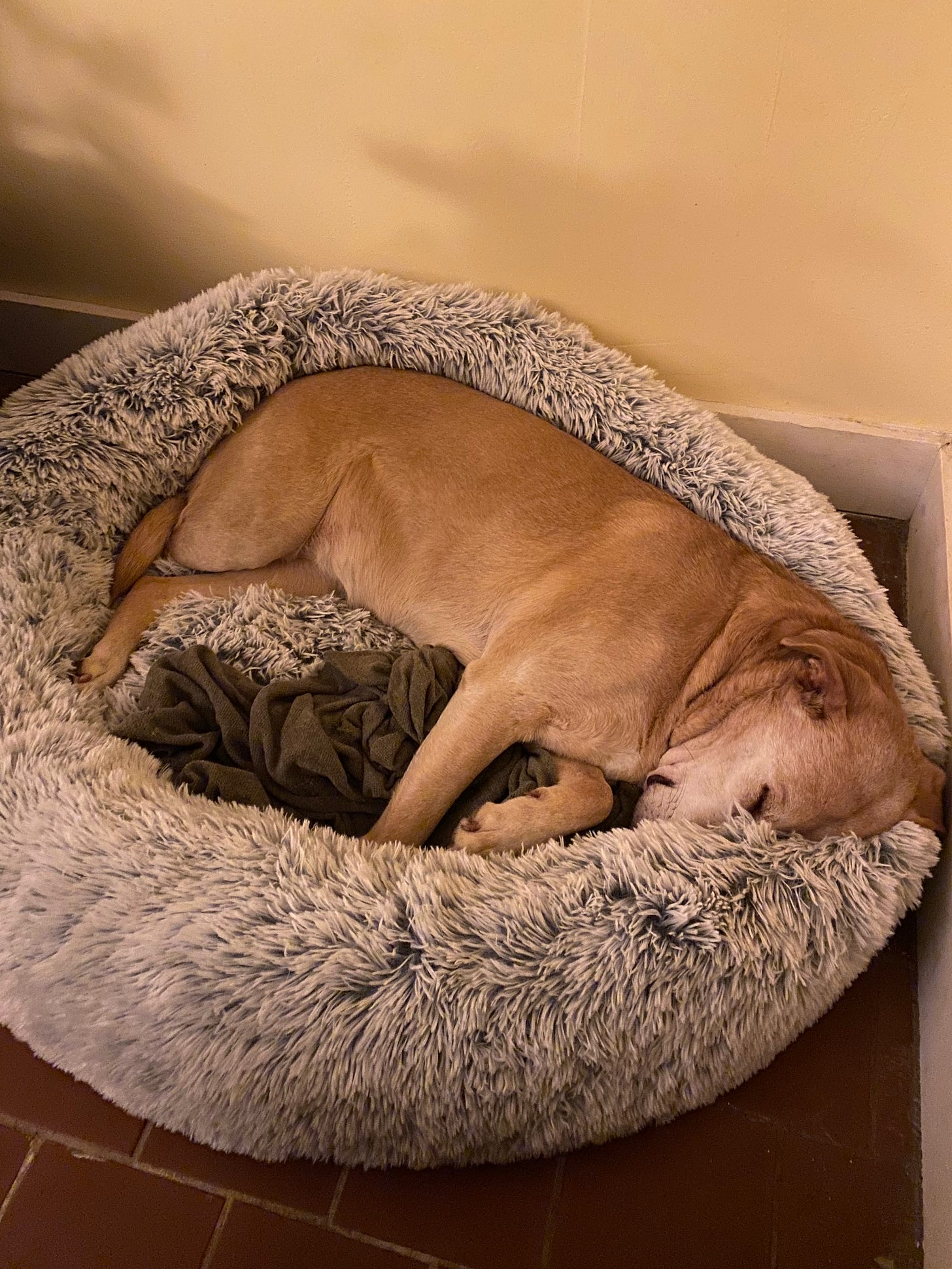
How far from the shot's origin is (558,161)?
1970 millimetres

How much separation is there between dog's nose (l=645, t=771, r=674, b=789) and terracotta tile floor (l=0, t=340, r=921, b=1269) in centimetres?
60

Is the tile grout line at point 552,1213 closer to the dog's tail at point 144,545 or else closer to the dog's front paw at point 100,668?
the dog's front paw at point 100,668

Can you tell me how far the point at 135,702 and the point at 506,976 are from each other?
41.3 inches

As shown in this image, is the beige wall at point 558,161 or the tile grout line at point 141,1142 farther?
the beige wall at point 558,161

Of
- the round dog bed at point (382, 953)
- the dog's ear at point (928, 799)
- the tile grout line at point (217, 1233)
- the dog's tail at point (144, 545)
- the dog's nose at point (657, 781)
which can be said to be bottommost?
the tile grout line at point (217, 1233)

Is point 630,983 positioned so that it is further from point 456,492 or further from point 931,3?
point 931,3

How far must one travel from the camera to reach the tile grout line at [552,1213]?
1.54 metres

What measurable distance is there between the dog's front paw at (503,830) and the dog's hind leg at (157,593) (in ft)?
2.61

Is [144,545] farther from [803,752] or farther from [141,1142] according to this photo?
[803,752]

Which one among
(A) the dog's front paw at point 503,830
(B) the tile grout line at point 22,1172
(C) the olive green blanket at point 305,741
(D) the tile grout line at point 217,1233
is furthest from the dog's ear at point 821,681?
(B) the tile grout line at point 22,1172

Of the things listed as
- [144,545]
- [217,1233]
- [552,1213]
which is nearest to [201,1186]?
[217,1233]

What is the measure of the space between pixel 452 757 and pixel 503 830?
175mm

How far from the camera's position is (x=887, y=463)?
8.00ft

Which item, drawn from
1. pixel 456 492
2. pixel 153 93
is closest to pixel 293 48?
pixel 153 93
